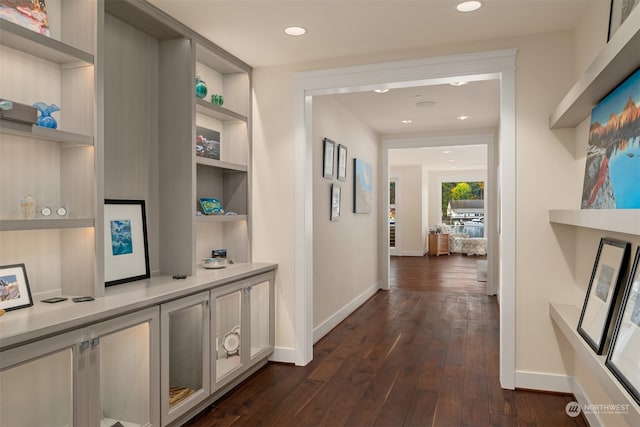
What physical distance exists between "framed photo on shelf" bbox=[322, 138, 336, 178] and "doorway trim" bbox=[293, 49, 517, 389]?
934 millimetres

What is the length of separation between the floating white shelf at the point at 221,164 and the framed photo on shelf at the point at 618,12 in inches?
99.7

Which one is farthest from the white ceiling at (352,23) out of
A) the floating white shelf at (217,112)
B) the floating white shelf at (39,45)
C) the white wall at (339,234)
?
the white wall at (339,234)

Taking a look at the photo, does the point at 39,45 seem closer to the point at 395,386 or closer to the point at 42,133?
the point at 42,133

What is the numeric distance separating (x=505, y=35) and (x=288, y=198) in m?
2.05

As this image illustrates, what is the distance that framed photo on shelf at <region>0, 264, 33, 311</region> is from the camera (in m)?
2.04

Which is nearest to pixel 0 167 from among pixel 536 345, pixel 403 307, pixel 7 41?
pixel 7 41

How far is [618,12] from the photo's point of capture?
2090mm

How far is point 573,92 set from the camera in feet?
7.86

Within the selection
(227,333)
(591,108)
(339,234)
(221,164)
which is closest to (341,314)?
(339,234)

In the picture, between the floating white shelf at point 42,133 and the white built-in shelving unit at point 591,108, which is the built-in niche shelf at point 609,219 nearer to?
the white built-in shelving unit at point 591,108

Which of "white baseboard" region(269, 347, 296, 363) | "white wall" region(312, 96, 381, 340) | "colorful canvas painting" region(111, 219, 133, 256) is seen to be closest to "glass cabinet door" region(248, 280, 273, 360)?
"white baseboard" region(269, 347, 296, 363)

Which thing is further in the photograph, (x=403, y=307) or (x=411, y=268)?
(x=411, y=268)

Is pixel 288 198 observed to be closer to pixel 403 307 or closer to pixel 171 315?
pixel 171 315

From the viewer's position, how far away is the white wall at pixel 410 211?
13117mm
